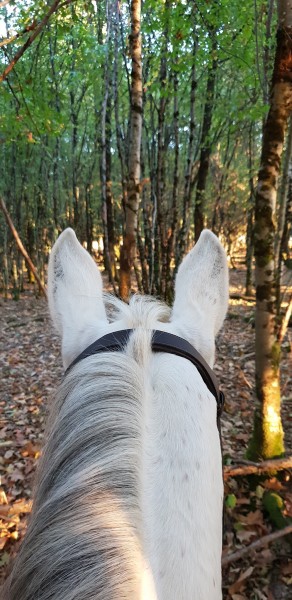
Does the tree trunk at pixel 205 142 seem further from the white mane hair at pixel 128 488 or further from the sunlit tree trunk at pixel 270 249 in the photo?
the white mane hair at pixel 128 488

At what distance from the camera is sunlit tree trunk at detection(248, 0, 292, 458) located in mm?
2439

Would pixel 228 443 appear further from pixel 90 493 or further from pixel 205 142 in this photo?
pixel 205 142

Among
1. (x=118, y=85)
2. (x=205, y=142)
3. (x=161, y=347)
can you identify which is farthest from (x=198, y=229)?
(x=161, y=347)

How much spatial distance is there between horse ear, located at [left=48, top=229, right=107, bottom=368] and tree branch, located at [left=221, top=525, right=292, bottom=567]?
201cm

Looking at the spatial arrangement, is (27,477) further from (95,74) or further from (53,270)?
(95,74)

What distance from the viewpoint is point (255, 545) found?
2.47 meters

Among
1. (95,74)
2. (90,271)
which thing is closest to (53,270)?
(90,271)

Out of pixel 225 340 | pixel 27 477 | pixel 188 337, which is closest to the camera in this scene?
pixel 188 337

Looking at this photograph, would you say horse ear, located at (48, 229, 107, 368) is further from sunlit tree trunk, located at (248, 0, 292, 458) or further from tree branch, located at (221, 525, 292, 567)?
tree branch, located at (221, 525, 292, 567)

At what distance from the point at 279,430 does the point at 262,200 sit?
6.51ft

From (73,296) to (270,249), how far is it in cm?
196

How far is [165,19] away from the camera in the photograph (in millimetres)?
4344

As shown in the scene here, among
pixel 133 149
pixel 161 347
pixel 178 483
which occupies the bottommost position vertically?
pixel 178 483

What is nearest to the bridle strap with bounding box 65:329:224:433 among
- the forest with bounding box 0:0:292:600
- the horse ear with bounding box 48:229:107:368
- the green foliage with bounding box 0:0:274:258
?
the horse ear with bounding box 48:229:107:368
